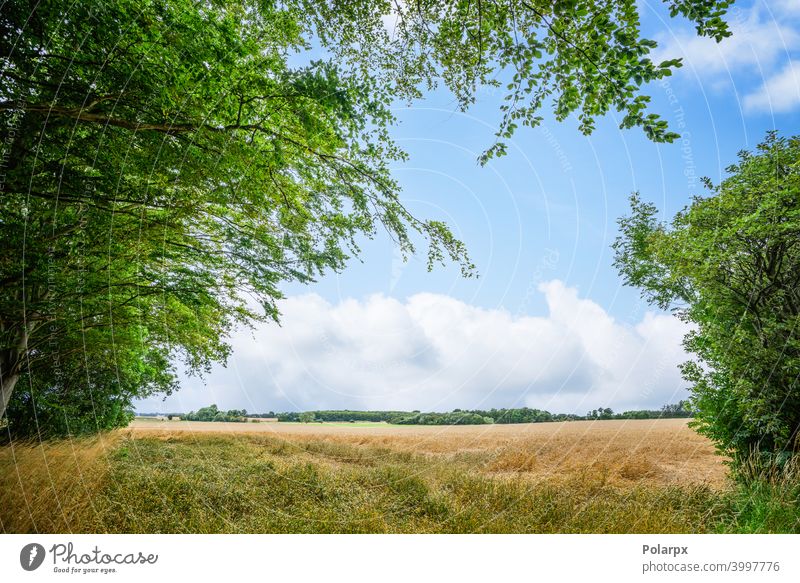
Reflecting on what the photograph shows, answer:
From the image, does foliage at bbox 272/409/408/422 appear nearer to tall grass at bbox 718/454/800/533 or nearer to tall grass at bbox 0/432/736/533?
tall grass at bbox 0/432/736/533

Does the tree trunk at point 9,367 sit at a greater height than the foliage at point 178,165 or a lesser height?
lesser

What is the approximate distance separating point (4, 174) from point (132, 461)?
391 centimetres

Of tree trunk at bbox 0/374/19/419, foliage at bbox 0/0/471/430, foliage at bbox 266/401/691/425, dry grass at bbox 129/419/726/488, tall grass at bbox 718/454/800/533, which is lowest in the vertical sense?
tall grass at bbox 718/454/800/533

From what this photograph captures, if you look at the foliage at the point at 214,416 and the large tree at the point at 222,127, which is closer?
the large tree at the point at 222,127

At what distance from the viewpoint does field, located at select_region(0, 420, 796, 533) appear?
3.53 metres

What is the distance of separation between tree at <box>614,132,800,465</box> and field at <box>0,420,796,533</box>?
2.80 feet

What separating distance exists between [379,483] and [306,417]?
136 cm

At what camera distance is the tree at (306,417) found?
4.12 meters

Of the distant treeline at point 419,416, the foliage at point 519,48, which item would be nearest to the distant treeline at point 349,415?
the distant treeline at point 419,416

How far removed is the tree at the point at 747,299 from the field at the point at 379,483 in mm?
852

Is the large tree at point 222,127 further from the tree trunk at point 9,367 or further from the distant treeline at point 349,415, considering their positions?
the distant treeline at point 349,415

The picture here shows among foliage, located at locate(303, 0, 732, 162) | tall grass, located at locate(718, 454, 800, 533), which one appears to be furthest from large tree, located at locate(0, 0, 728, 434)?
tall grass, located at locate(718, 454, 800, 533)

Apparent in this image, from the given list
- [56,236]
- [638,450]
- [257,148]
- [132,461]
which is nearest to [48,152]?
[56,236]

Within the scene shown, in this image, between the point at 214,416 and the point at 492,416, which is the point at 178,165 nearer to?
the point at 214,416
